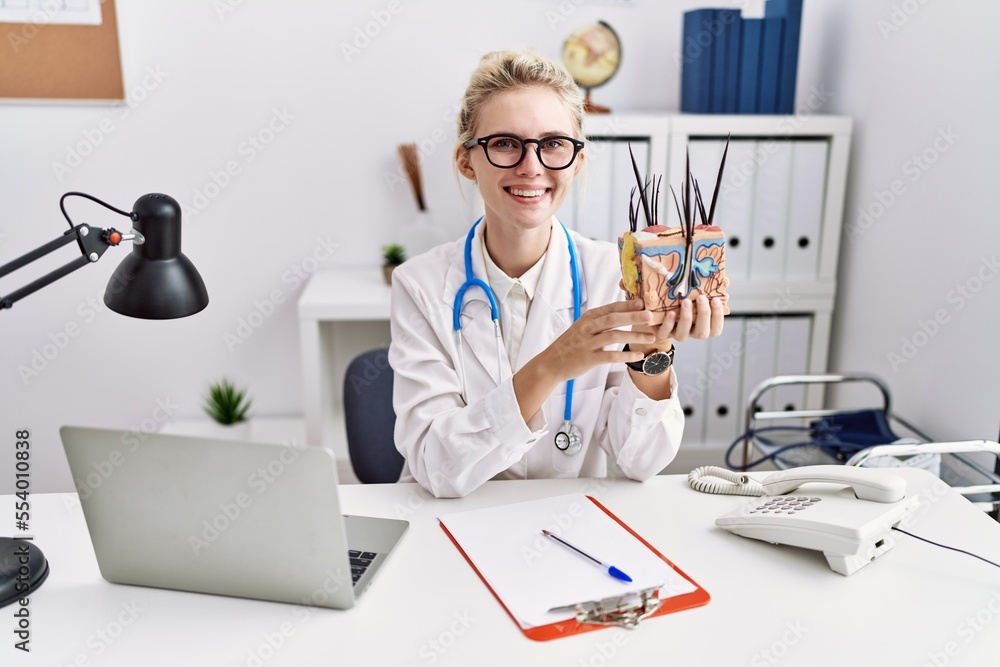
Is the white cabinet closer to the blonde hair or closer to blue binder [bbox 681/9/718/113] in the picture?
blue binder [bbox 681/9/718/113]

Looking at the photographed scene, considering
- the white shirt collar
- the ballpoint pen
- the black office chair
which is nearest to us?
the ballpoint pen

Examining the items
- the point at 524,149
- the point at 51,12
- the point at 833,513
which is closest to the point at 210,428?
the point at 51,12

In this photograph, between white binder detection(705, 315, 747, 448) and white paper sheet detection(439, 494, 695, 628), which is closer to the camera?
white paper sheet detection(439, 494, 695, 628)

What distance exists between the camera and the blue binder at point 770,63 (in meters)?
2.54

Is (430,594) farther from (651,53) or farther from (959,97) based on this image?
(651,53)

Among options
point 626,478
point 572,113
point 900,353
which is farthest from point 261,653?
point 900,353

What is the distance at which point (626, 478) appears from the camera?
143 centimetres

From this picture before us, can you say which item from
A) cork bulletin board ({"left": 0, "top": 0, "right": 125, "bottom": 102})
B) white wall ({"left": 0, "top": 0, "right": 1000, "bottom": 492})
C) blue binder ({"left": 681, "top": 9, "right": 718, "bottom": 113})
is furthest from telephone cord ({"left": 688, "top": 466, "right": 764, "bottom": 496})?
cork bulletin board ({"left": 0, "top": 0, "right": 125, "bottom": 102})

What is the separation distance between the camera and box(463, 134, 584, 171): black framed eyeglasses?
1.44 meters

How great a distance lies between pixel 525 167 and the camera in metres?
1.43

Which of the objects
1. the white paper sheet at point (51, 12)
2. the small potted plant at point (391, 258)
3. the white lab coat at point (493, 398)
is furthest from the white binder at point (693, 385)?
the white paper sheet at point (51, 12)

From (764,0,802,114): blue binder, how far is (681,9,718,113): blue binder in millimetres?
205

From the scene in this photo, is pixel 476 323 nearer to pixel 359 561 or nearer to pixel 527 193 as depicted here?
pixel 527 193

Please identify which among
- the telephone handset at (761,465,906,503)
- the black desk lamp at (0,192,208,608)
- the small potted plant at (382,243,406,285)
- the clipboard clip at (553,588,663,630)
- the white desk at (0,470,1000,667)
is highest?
the black desk lamp at (0,192,208,608)
